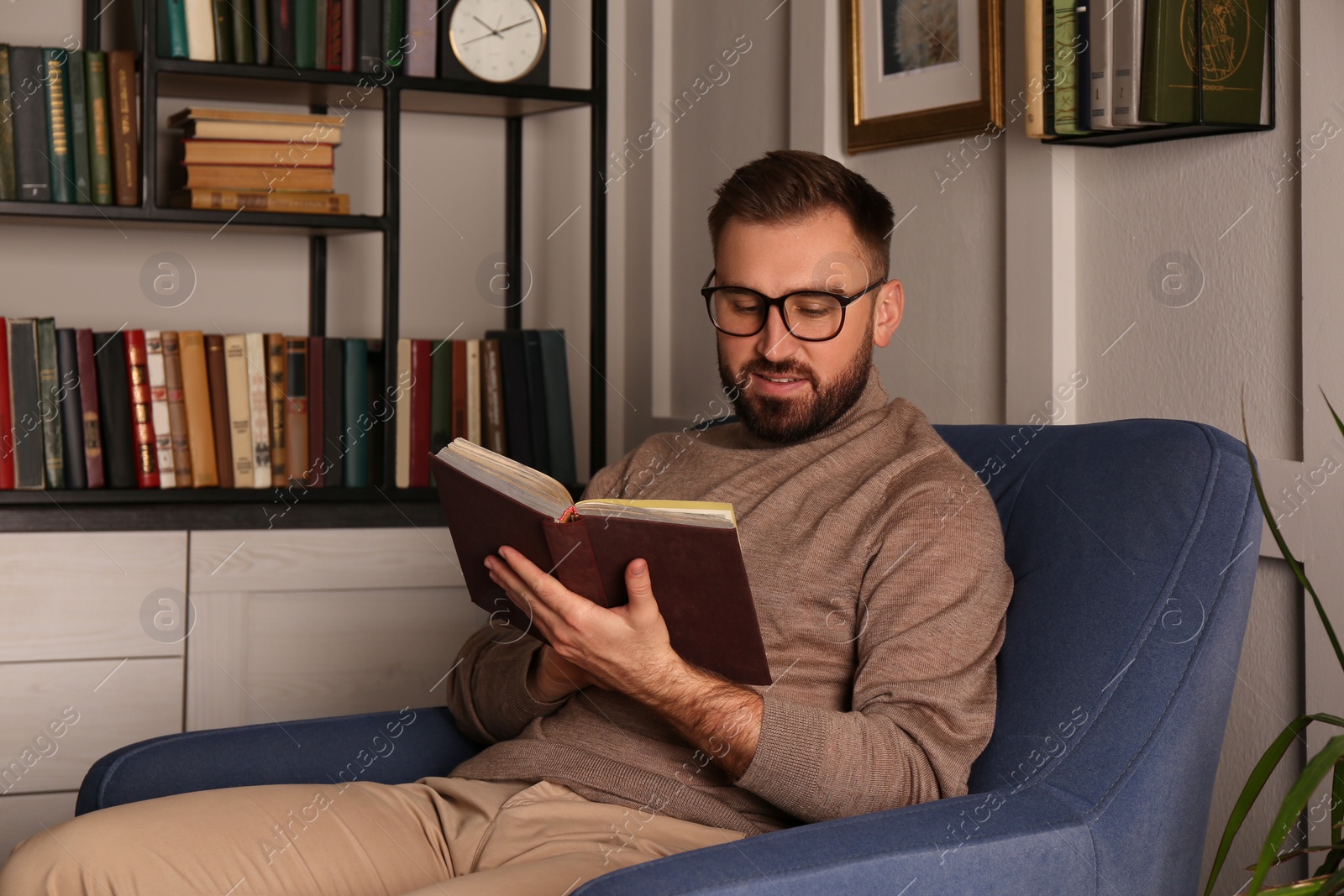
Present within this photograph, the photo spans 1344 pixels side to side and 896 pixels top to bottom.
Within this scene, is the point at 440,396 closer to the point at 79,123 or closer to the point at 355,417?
the point at 355,417

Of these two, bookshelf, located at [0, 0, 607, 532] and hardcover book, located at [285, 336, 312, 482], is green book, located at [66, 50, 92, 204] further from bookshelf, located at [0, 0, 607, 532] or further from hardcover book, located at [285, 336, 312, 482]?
hardcover book, located at [285, 336, 312, 482]

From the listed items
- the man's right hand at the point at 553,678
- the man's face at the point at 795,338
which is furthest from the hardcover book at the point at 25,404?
the man's face at the point at 795,338

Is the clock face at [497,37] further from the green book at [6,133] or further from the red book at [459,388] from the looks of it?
the green book at [6,133]

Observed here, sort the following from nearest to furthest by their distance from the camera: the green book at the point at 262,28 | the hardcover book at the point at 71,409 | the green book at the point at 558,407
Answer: the hardcover book at the point at 71,409, the green book at the point at 262,28, the green book at the point at 558,407

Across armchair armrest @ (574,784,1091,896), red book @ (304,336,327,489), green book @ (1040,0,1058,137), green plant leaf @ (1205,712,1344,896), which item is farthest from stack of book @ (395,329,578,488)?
green plant leaf @ (1205,712,1344,896)

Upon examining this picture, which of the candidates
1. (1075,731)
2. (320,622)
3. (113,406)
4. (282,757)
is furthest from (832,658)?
(113,406)

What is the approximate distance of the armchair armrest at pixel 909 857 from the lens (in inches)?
35.8

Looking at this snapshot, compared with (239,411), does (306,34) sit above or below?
above

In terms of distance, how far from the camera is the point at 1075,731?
1.12 metres

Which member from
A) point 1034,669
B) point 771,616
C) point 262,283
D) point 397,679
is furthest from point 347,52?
point 1034,669

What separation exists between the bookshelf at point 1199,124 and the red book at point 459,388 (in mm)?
1332

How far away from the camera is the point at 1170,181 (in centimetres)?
154

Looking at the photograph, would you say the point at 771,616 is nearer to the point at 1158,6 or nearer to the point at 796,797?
the point at 796,797

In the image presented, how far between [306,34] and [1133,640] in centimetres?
190
